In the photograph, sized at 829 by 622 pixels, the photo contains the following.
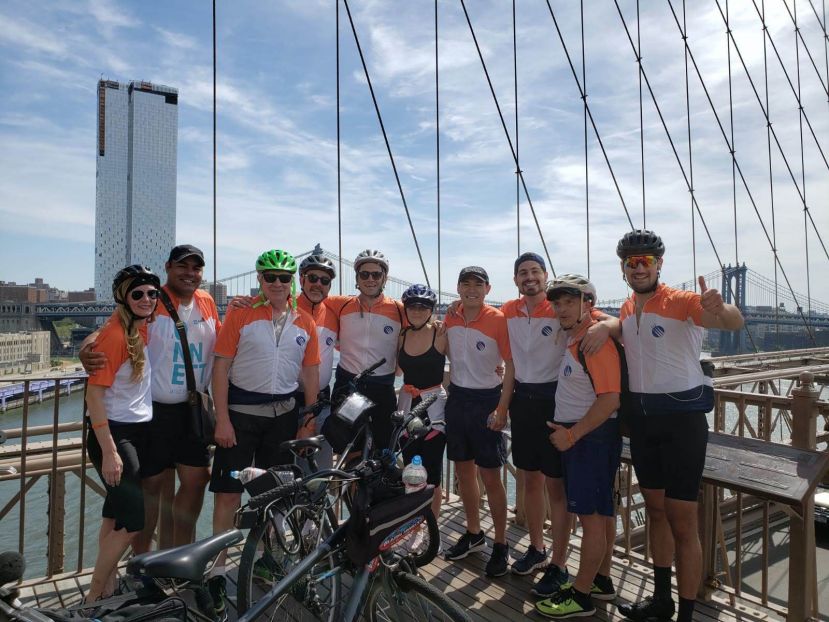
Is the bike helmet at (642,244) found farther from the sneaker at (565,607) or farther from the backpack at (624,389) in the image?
the sneaker at (565,607)

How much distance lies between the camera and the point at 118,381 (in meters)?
2.47

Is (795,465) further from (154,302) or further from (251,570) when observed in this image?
(154,302)

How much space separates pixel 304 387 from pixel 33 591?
1.87m

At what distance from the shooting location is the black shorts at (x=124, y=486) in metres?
2.40

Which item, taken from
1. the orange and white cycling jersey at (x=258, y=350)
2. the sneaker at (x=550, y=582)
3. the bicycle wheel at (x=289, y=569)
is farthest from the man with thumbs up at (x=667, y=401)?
the orange and white cycling jersey at (x=258, y=350)

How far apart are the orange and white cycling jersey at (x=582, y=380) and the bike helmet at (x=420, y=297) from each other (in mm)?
870

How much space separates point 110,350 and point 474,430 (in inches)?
78.1

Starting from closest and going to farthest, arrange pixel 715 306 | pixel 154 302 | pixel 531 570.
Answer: pixel 715 306, pixel 154 302, pixel 531 570

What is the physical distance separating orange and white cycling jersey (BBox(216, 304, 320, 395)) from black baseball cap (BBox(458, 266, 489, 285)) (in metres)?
1.05

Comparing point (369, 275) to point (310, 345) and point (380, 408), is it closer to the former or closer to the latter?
point (310, 345)

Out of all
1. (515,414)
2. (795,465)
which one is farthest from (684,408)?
(515,414)

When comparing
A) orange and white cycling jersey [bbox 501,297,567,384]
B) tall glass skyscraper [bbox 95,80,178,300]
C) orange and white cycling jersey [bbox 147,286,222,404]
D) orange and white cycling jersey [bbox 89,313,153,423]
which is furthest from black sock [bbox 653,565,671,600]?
tall glass skyscraper [bbox 95,80,178,300]

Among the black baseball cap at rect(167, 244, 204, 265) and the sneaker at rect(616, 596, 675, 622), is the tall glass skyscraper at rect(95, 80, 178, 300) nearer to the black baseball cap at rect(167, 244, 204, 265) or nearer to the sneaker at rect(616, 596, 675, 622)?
the black baseball cap at rect(167, 244, 204, 265)

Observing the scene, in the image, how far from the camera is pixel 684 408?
243cm
